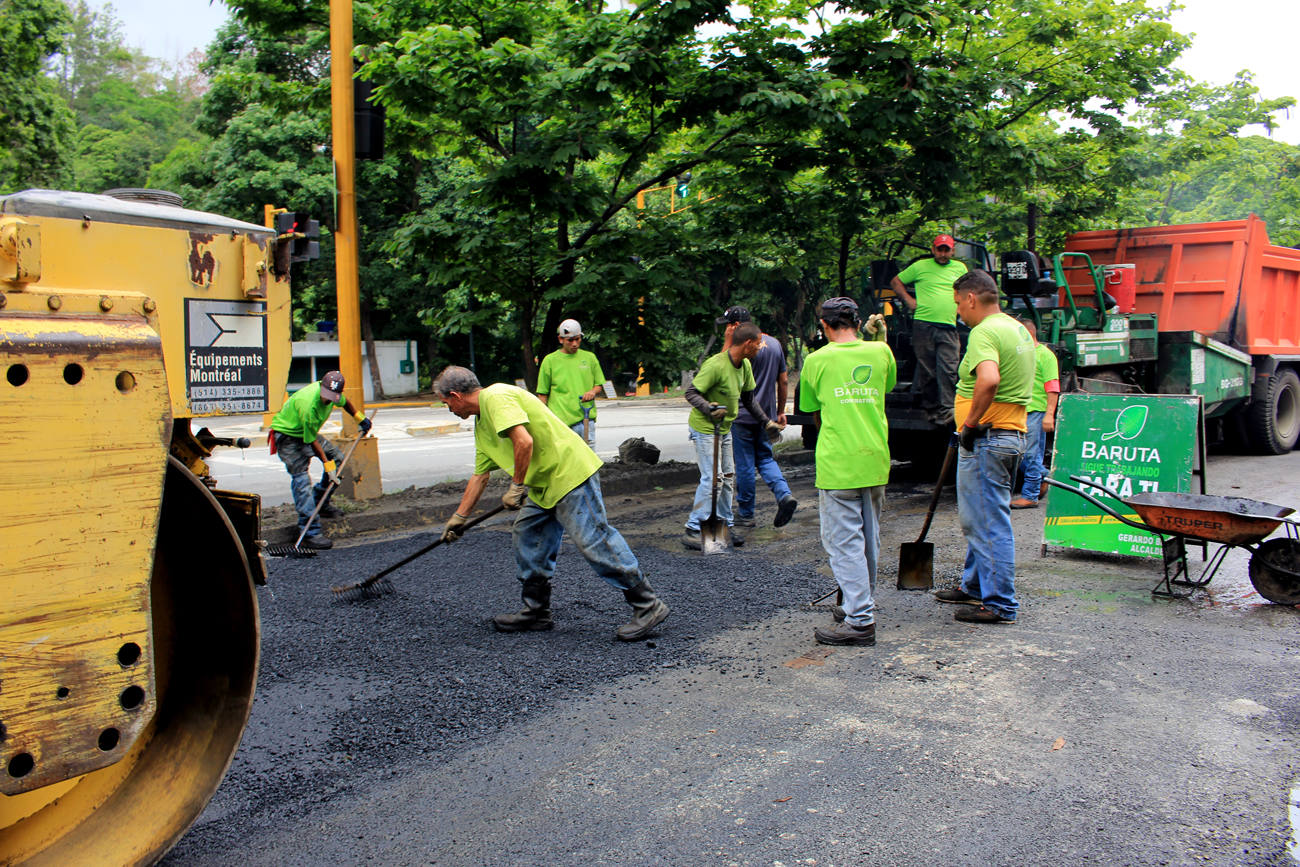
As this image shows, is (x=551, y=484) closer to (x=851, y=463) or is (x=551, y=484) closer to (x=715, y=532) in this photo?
(x=851, y=463)

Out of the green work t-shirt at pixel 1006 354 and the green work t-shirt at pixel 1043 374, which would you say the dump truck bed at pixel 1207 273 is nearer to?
the green work t-shirt at pixel 1043 374

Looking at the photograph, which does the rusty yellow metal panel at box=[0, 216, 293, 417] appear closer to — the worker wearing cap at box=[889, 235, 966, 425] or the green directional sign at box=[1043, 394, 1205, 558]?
the green directional sign at box=[1043, 394, 1205, 558]

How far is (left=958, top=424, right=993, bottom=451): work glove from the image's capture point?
5.01 metres

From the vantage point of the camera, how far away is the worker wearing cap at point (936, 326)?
346 inches

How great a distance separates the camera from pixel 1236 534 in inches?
202

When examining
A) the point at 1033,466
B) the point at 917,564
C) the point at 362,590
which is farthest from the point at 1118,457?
the point at 362,590

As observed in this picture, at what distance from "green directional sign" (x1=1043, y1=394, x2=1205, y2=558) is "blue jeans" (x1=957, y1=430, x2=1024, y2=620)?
1764 millimetres

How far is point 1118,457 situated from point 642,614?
153 inches

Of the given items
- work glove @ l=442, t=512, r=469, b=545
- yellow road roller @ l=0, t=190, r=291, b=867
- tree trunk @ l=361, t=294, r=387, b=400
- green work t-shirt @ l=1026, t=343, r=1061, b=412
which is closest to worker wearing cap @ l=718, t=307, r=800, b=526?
green work t-shirt @ l=1026, t=343, r=1061, b=412

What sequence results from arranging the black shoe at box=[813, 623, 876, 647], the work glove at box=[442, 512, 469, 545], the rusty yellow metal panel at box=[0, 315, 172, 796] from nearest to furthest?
the rusty yellow metal panel at box=[0, 315, 172, 796], the black shoe at box=[813, 623, 876, 647], the work glove at box=[442, 512, 469, 545]

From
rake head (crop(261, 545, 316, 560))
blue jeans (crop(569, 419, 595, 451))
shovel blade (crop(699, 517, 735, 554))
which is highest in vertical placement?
blue jeans (crop(569, 419, 595, 451))

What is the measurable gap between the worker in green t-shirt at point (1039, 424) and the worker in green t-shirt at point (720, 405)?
8.17 feet

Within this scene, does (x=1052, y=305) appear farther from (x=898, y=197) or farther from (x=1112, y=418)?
(x=1112, y=418)

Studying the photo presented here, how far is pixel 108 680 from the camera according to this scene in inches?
82.0
